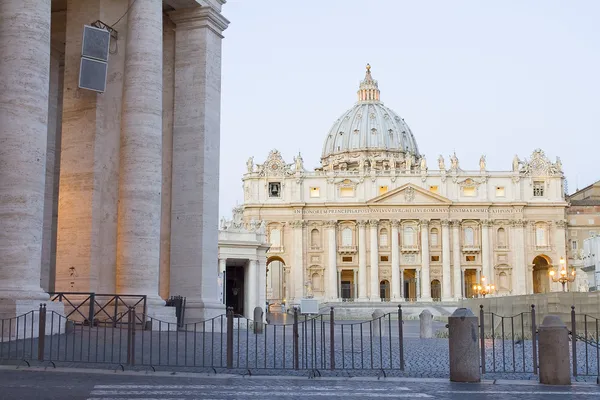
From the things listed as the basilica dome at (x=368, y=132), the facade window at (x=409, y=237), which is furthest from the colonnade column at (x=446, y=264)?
the basilica dome at (x=368, y=132)

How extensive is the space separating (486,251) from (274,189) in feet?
82.1

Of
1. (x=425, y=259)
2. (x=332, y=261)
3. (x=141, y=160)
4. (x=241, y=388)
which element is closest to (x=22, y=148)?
(x=141, y=160)

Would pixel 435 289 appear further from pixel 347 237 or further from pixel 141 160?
pixel 141 160

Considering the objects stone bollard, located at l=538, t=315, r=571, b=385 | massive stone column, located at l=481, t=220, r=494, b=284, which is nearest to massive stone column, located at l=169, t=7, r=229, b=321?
stone bollard, located at l=538, t=315, r=571, b=385

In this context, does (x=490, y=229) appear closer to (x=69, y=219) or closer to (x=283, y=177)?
(x=283, y=177)

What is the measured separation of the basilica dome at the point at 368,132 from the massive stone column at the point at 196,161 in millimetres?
105971

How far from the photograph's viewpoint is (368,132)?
423ft

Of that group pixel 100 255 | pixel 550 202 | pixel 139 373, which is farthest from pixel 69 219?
pixel 550 202

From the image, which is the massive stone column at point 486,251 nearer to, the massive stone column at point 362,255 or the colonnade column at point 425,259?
the colonnade column at point 425,259

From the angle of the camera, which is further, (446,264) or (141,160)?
(446,264)

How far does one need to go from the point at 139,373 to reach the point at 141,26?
10158mm

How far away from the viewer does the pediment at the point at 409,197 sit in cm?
9388

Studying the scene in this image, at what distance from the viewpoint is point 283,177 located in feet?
314

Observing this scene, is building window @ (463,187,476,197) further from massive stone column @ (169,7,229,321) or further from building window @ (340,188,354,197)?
massive stone column @ (169,7,229,321)
